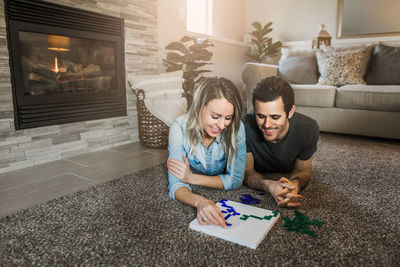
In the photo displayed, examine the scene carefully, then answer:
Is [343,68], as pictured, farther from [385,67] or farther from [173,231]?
[173,231]

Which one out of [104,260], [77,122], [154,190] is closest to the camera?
[104,260]

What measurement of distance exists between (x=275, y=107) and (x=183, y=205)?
1.93 feet

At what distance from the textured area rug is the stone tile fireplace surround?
71 centimetres

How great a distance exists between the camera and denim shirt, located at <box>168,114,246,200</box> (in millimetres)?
1328

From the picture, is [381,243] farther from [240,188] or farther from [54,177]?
[54,177]

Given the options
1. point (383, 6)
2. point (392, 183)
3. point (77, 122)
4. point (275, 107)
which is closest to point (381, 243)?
point (275, 107)

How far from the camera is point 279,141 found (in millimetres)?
1541

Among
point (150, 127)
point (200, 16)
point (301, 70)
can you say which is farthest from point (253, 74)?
point (200, 16)

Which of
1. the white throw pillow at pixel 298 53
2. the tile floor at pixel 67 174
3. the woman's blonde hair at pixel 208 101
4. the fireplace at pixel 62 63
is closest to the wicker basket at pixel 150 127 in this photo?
the tile floor at pixel 67 174

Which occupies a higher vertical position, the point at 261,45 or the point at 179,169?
the point at 261,45

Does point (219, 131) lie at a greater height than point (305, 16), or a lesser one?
lesser

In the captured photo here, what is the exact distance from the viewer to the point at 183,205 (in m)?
1.33

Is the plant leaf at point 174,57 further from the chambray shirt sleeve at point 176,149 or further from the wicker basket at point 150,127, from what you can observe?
the chambray shirt sleeve at point 176,149

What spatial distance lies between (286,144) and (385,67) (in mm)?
2089
